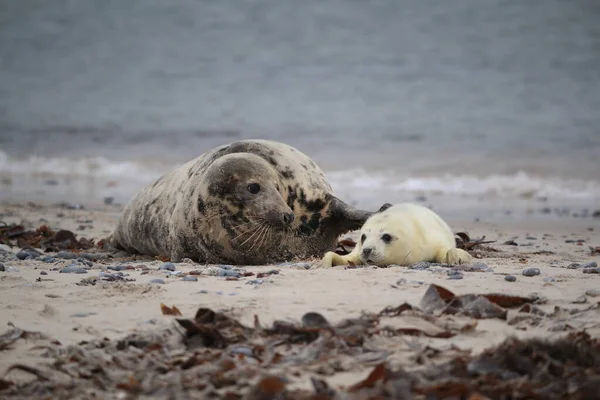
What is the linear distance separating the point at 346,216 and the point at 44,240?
352 centimetres

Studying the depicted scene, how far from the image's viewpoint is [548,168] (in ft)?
59.3

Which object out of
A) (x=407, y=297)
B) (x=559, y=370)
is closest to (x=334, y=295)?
(x=407, y=297)

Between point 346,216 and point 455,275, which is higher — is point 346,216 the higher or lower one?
the higher one

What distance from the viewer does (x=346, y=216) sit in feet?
22.5

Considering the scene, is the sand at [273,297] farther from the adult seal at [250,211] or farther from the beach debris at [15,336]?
the adult seal at [250,211]

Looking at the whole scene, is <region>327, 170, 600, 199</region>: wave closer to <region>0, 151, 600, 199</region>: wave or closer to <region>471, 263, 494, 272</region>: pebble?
<region>0, 151, 600, 199</region>: wave

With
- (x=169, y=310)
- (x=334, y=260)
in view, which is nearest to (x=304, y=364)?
(x=169, y=310)

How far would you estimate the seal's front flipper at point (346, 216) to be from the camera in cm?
678

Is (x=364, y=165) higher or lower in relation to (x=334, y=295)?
higher

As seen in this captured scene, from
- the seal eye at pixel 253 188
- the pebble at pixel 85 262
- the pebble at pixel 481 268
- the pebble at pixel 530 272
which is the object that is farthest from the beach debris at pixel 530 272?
the pebble at pixel 85 262

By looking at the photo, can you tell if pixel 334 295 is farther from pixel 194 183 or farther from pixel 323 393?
pixel 194 183

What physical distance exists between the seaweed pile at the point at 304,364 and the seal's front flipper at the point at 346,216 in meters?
3.05

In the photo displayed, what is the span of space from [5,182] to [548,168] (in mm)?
12803

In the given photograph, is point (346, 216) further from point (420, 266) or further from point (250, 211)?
point (420, 266)
